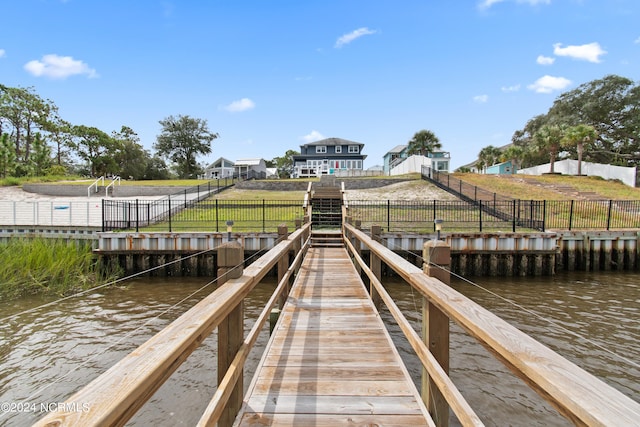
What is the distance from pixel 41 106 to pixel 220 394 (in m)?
59.8

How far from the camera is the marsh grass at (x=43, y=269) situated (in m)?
9.22

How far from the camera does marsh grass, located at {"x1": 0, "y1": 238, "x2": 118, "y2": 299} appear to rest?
9.22m

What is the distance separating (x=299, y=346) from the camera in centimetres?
389

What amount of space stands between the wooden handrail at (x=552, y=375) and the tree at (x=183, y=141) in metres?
61.5

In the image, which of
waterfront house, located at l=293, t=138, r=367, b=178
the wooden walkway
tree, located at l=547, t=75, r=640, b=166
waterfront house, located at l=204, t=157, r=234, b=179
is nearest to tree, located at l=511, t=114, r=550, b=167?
tree, located at l=547, t=75, r=640, b=166

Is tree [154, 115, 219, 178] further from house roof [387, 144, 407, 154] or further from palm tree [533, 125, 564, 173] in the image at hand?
palm tree [533, 125, 564, 173]

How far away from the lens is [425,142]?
48.3 meters

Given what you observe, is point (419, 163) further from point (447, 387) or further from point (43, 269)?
point (447, 387)

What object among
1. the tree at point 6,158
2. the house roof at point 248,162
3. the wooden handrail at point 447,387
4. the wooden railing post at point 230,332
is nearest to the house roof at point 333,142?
the house roof at point 248,162

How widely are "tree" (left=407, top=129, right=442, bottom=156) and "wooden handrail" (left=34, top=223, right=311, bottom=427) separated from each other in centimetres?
4989

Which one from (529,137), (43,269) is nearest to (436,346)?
(43,269)

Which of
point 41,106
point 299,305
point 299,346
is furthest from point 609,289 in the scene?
point 41,106

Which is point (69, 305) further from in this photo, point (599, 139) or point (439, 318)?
point (599, 139)

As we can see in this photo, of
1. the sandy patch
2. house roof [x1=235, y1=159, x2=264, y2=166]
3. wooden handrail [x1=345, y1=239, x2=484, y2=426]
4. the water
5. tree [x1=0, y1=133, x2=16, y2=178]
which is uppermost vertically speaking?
house roof [x1=235, y1=159, x2=264, y2=166]
